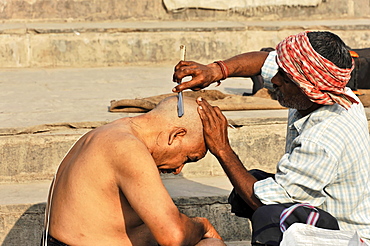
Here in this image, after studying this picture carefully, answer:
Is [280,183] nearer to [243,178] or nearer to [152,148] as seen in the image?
[243,178]

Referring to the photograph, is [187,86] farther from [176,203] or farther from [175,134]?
[176,203]

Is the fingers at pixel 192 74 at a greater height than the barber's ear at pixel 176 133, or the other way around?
the fingers at pixel 192 74

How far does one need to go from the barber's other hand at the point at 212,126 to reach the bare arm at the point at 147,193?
0.39m

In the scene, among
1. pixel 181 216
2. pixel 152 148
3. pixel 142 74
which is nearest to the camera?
pixel 181 216

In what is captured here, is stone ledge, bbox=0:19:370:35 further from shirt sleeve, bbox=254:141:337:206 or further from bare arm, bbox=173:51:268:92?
shirt sleeve, bbox=254:141:337:206

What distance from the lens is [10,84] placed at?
6.45 m

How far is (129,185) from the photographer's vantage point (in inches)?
99.7

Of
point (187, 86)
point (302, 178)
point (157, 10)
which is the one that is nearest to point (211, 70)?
point (187, 86)

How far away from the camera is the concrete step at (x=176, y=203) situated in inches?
150

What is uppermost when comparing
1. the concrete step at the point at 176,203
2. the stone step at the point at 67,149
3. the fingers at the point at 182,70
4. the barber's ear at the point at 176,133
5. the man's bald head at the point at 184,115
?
the fingers at the point at 182,70

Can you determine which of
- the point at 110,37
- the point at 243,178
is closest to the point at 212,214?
the point at 243,178

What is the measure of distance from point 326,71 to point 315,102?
0.18 m

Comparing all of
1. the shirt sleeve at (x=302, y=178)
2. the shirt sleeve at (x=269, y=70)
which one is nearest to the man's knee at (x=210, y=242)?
the shirt sleeve at (x=302, y=178)

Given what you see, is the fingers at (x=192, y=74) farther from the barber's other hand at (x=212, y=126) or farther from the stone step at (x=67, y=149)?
the stone step at (x=67, y=149)
